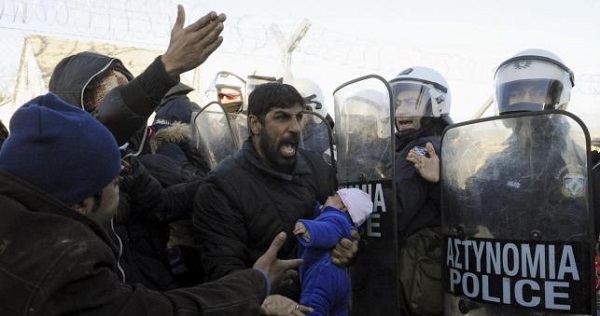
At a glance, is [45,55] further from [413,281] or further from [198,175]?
[413,281]

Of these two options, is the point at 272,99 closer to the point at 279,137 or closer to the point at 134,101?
the point at 279,137

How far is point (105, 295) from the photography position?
1251 mm

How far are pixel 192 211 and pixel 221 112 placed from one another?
986 mm

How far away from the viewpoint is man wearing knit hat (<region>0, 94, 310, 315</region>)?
1.19m

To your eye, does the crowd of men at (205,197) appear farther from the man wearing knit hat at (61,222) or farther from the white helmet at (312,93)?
the white helmet at (312,93)

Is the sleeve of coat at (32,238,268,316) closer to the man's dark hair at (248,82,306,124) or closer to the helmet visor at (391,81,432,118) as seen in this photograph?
the man's dark hair at (248,82,306,124)

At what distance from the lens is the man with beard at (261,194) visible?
2514 millimetres

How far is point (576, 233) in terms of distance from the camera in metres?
2.06

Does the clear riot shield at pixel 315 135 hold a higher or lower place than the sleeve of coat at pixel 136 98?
lower

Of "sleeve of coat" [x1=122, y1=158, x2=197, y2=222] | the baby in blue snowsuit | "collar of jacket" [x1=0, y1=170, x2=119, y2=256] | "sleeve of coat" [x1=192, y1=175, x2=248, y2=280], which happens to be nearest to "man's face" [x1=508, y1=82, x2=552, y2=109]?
the baby in blue snowsuit

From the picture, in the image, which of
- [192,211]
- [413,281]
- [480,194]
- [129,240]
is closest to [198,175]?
[192,211]

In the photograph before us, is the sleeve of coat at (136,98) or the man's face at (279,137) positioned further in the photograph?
the man's face at (279,137)

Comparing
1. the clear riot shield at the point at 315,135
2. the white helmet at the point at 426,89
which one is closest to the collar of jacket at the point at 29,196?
the white helmet at the point at 426,89

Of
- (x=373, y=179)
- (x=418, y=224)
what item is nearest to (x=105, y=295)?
(x=373, y=179)
